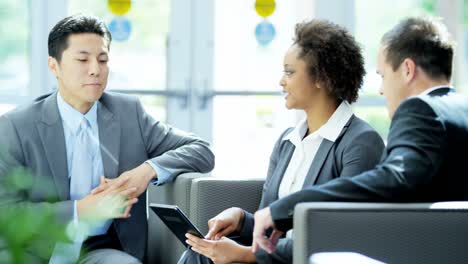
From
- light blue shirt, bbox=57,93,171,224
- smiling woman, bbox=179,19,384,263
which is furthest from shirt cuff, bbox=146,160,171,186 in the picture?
smiling woman, bbox=179,19,384,263

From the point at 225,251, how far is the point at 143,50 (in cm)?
324

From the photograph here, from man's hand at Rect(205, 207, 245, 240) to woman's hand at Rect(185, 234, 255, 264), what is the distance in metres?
0.05

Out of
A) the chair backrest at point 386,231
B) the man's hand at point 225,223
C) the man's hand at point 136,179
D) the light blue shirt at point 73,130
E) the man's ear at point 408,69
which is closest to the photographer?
the chair backrest at point 386,231

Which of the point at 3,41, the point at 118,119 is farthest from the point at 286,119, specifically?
the point at 118,119

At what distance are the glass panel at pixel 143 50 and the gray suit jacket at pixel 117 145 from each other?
7.31 feet

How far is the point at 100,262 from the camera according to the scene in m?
2.65

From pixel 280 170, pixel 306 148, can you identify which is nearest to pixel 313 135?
pixel 306 148

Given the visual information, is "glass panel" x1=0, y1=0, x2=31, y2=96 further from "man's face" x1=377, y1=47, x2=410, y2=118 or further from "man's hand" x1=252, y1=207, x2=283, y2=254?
"man's hand" x1=252, y1=207, x2=283, y2=254

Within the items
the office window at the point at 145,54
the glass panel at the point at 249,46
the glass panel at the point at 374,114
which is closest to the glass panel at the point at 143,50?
the office window at the point at 145,54

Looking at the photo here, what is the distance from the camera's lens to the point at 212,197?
2633 millimetres

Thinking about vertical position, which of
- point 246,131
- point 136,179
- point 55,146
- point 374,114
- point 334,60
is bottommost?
point 246,131

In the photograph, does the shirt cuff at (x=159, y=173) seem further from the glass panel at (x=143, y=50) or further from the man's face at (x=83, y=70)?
the glass panel at (x=143, y=50)

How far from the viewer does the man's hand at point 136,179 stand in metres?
2.76

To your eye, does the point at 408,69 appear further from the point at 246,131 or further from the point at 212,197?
the point at 246,131
